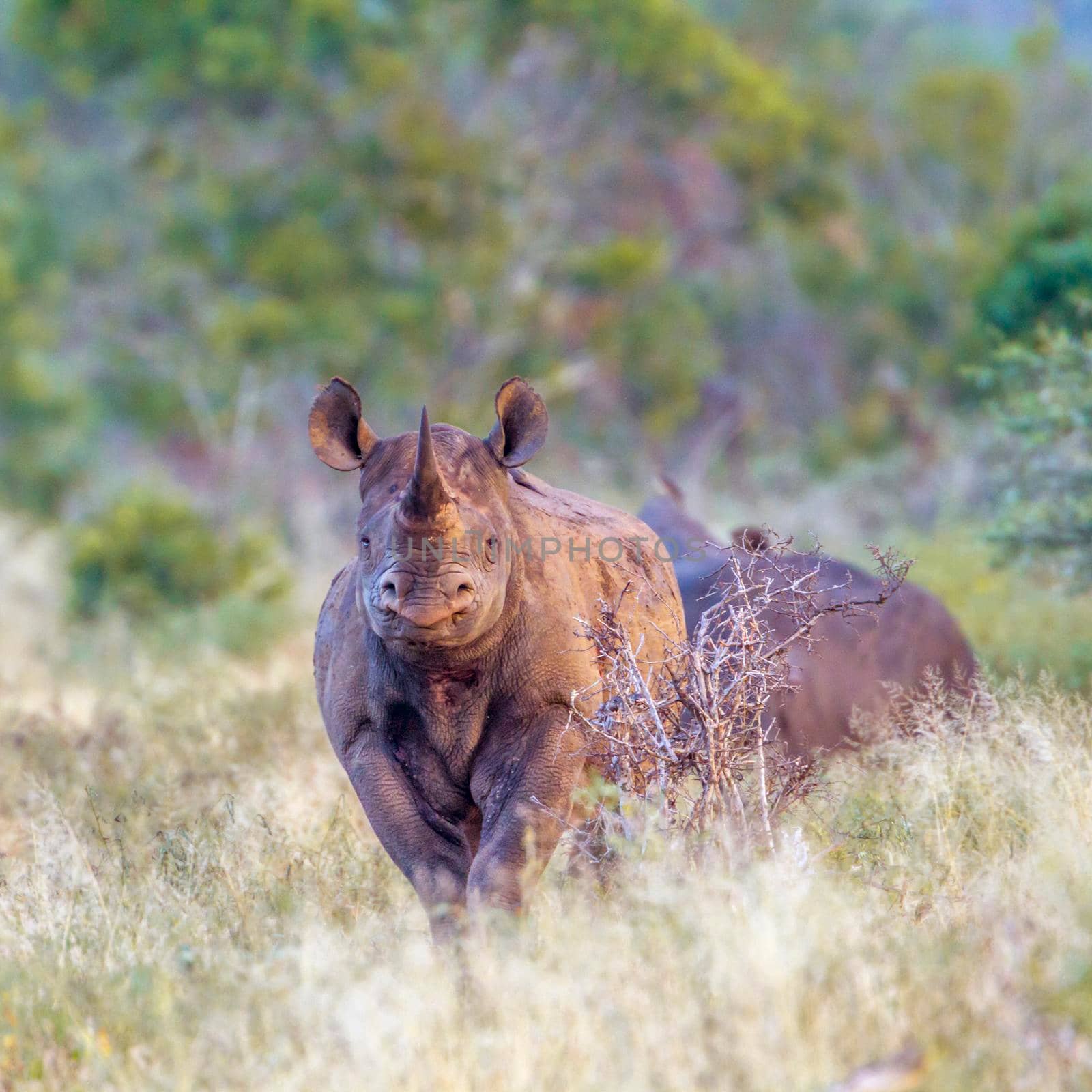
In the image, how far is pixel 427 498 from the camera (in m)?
5.43

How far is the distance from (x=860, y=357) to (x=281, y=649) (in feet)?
58.8

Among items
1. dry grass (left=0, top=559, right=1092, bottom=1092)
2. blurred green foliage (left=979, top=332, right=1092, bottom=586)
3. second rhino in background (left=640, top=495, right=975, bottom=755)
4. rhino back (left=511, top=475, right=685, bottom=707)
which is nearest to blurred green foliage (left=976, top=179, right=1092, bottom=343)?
blurred green foliage (left=979, top=332, right=1092, bottom=586)

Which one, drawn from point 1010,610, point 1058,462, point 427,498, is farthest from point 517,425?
point 1010,610

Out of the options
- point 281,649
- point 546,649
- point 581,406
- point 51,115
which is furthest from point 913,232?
point 546,649

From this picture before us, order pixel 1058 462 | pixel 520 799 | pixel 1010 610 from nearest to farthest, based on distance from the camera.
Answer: pixel 520 799 < pixel 1058 462 < pixel 1010 610

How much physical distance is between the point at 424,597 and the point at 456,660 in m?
0.41

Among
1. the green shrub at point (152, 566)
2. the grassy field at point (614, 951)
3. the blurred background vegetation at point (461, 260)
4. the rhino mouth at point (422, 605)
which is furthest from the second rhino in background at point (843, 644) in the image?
the blurred background vegetation at point (461, 260)

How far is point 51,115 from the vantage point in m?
31.9

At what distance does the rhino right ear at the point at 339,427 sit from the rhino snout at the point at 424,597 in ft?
2.53

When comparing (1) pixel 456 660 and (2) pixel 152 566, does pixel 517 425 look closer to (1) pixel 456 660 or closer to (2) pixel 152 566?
(1) pixel 456 660

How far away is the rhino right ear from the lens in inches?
239

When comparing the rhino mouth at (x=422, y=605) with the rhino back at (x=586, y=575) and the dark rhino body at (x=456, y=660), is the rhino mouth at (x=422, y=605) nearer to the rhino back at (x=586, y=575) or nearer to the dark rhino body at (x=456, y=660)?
the dark rhino body at (x=456, y=660)

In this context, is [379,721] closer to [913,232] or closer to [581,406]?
[581,406]

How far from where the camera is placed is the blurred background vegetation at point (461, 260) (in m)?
23.7
